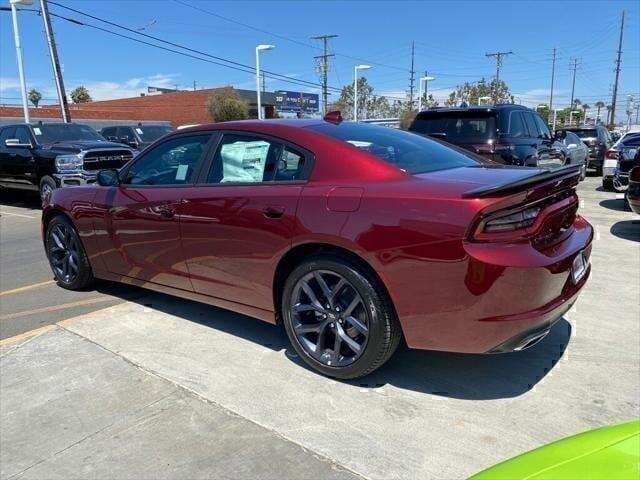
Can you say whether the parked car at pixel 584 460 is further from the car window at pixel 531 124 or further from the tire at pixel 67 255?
the car window at pixel 531 124

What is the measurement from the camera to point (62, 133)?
12.3 m

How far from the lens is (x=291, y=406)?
10.0 ft

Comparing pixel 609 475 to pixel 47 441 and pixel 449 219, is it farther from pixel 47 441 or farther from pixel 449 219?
pixel 47 441

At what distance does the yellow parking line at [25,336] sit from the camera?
4070 millimetres

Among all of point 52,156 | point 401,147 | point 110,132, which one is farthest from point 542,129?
point 110,132

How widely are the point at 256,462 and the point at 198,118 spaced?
61198mm

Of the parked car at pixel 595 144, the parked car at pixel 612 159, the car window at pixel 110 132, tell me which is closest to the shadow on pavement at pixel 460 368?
the parked car at pixel 612 159

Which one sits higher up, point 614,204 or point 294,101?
point 294,101

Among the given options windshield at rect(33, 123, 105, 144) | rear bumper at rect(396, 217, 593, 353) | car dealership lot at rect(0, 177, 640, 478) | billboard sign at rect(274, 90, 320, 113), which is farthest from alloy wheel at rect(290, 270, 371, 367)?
billboard sign at rect(274, 90, 320, 113)

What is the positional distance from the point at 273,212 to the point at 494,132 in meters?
5.99

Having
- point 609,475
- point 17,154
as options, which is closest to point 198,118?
point 17,154

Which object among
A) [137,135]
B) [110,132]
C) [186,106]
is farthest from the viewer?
[186,106]

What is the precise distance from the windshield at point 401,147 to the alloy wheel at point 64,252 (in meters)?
2.87

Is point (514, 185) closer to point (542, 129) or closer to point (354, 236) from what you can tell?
point (354, 236)
